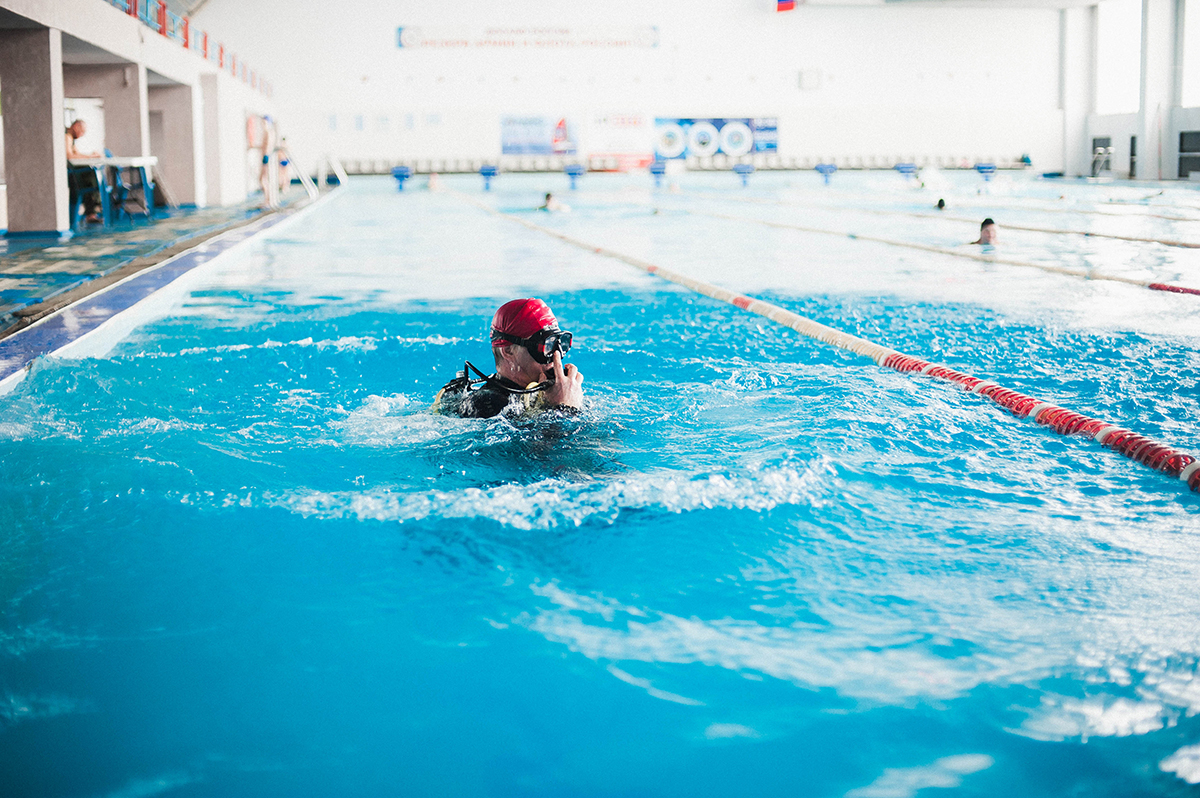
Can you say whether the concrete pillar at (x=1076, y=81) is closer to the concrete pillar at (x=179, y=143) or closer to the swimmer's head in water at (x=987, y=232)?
the swimmer's head in water at (x=987, y=232)

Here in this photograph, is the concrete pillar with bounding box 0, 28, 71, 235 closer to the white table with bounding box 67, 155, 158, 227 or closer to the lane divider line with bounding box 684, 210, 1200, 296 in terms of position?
the white table with bounding box 67, 155, 158, 227

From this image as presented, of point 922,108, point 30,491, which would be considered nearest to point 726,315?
point 30,491

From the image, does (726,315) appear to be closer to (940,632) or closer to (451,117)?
(940,632)

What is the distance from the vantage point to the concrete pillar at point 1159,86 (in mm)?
28250

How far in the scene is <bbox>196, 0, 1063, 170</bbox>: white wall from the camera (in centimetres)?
3191

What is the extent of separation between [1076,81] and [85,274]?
35.4 metres

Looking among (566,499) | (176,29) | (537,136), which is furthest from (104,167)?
(537,136)

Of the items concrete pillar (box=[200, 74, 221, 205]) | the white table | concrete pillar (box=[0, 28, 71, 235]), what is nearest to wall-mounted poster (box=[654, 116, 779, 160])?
concrete pillar (box=[200, 74, 221, 205])

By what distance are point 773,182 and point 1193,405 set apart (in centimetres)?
2879

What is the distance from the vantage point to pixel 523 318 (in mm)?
3434

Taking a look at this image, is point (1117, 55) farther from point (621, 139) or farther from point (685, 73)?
point (621, 139)

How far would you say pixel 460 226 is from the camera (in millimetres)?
16172

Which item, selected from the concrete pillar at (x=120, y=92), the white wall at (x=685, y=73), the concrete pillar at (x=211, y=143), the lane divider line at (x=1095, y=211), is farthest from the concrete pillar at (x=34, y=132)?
the white wall at (x=685, y=73)

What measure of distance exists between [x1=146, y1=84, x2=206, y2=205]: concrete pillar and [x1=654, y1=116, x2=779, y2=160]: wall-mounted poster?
18.8 meters
